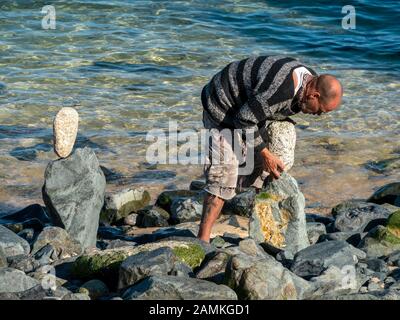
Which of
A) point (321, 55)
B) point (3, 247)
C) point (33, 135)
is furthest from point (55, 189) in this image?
point (321, 55)

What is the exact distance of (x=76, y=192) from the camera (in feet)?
25.4

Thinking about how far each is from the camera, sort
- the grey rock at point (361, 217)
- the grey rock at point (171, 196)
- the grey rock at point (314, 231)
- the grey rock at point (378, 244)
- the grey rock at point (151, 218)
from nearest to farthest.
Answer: the grey rock at point (378, 244) → the grey rock at point (314, 231) → the grey rock at point (361, 217) → the grey rock at point (151, 218) → the grey rock at point (171, 196)

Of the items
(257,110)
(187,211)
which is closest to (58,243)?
(187,211)

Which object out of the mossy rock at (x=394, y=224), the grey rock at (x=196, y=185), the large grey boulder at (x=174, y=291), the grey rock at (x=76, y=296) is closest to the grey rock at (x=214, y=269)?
the large grey boulder at (x=174, y=291)

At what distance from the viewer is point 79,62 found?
14.6m

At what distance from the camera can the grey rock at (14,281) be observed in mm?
6088

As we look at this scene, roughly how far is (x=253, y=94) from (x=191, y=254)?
129 cm

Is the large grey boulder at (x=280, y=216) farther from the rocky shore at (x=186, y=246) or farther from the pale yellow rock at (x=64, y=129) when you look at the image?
the pale yellow rock at (x=64, y=129)

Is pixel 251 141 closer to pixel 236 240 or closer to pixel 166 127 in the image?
pixel 236 240

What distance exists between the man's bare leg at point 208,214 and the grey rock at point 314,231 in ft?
3.23

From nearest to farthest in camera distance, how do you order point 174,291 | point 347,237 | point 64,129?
point 174,291
point 64,129
point 347,237

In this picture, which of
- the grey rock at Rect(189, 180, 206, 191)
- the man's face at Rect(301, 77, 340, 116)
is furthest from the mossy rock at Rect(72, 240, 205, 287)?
the grey rock at Rect(189, 180, 206, 191)

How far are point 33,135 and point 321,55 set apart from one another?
6.10 meters

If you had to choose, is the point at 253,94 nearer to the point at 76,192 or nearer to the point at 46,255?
the point at 76,192
